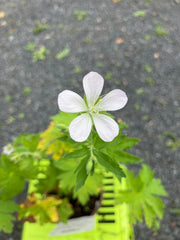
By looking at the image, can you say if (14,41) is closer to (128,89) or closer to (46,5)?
(46,5)

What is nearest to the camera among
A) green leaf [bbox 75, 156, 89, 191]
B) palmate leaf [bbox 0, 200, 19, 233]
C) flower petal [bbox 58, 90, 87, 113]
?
flower petal [bbox 58, 90, 87, 113]

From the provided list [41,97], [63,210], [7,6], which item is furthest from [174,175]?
[7,6]

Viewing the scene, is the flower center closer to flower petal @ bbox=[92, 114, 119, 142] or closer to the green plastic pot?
flower petal @ bbox=[92, 114, 119, 142]

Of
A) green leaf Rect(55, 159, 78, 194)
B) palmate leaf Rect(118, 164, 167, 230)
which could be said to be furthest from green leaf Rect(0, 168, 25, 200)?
palmate leaf Rect(118, 164, 167, 230)

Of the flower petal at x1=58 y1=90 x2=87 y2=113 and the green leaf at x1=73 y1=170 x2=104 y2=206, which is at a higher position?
the flower petal at x1=58 y1=90 x2=87 y2=113

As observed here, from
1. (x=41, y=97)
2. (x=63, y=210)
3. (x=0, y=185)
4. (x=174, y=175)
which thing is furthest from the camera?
(x=41, y=97)

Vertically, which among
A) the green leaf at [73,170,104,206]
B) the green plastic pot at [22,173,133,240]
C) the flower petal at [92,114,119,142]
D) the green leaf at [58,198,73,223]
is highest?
the flower petal at [92,114,119,142]
